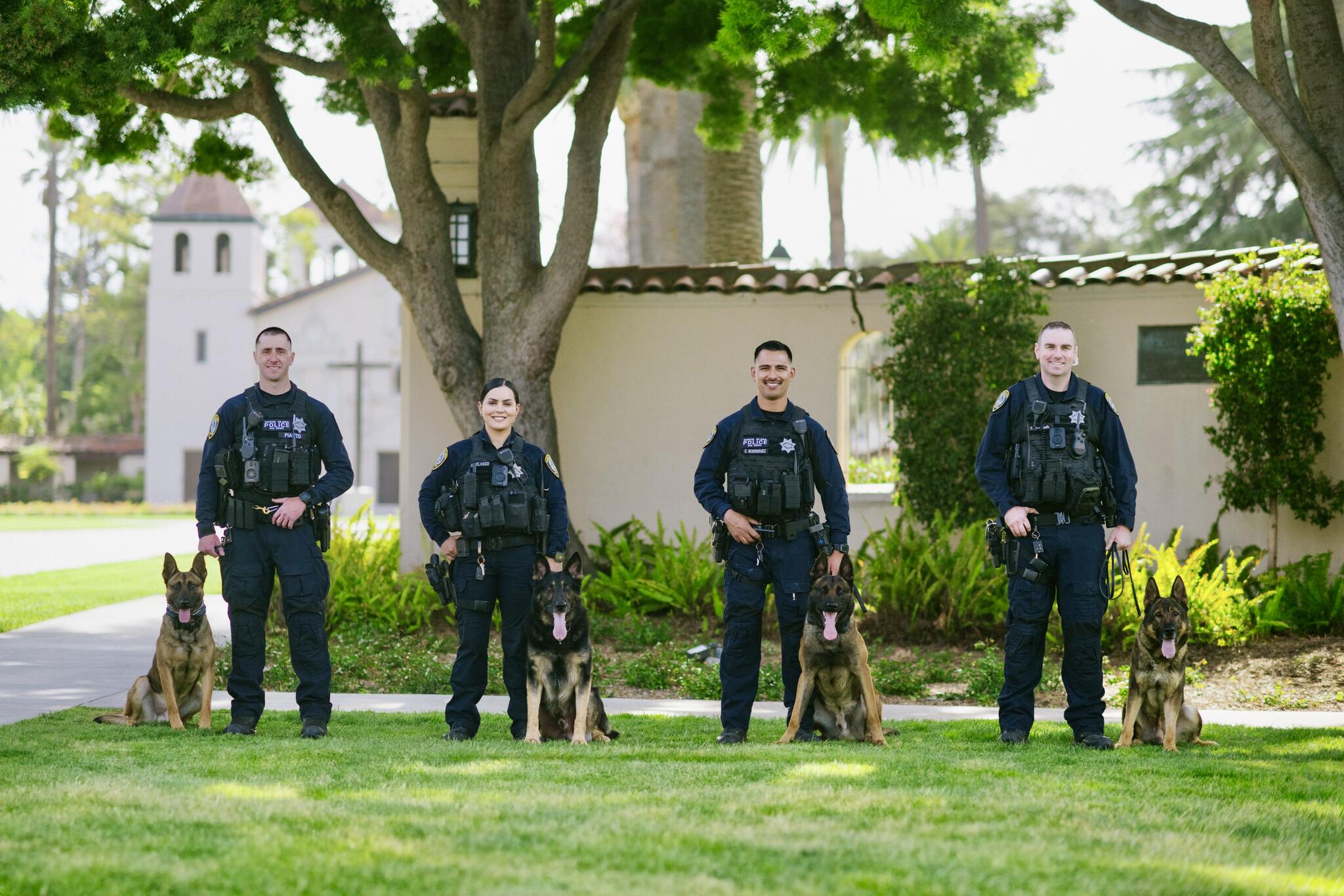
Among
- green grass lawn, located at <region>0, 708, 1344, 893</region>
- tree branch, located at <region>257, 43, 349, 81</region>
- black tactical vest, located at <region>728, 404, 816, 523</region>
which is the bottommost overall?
green grass lawn, located at <region>0, 708, 1344, 893</region>

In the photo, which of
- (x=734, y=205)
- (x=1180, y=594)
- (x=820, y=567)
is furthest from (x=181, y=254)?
(x=1180, y=594)

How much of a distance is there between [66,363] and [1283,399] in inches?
2915

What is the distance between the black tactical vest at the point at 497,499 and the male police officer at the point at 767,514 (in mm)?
870

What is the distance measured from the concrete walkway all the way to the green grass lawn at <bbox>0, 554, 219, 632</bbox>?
5.07 feet

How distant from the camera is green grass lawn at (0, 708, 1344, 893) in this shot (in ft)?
12.5

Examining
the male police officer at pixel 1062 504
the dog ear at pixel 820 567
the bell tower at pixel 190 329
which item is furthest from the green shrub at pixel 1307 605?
the bell tower at pixel 190 329

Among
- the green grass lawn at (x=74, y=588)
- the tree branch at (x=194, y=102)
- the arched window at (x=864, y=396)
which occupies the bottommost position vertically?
the green grass lawn at (x=74, y=588)

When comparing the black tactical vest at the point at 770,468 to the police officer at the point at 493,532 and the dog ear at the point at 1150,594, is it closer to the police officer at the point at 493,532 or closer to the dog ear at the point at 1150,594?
the police officer at the point at 493,532

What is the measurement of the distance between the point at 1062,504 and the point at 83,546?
74.6ft

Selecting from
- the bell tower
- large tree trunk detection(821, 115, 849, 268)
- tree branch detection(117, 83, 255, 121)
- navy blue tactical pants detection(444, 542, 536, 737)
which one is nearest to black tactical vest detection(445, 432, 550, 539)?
navy blue tactical pants detection(444, 542, 536, 737)

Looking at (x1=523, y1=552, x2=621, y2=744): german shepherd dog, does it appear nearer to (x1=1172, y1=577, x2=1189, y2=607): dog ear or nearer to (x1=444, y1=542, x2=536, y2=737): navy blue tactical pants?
(x1=444, y1=542, x2=536, y2=737): navy blue tactical pants

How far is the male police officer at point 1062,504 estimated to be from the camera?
21.1 feet

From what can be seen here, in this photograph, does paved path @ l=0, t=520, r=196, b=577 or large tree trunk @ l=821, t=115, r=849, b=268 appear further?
large tree trunk @ l=821, t=115, r=849, b=268

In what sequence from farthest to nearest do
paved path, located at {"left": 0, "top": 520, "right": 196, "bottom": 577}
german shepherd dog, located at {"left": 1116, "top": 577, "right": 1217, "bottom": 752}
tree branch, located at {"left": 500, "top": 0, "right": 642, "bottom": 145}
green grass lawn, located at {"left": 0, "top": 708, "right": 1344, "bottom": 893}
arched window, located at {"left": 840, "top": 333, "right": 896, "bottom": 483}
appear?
paved path, located at {"left": 0, "top": 520, "right": 196, "bottom": 577} → arched window, located at {"left": 840, "top": 333, "right": 896, "bottom": 483} → tree branch, located at {"left": 500, "top": 0, "right": 642, "bottom": 145} → german shepherd dog, located at {"left": 1116, "top": 577, "right": 1217, "bottom": 752} → green grass lawn, located at {"left": 0, "top": 708, "right": 1344, "bottom": 893}
